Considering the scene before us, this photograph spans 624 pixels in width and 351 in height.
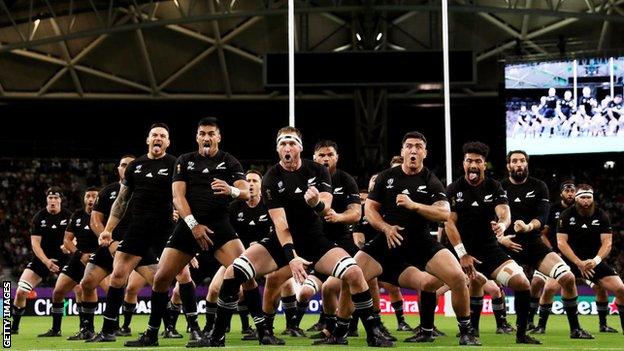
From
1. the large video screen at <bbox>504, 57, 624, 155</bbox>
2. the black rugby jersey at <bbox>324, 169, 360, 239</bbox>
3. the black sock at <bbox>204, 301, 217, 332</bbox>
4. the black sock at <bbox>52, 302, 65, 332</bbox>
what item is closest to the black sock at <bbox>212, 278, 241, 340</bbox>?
the black sock at <bbox>204, 301, 217, 332</bbox>

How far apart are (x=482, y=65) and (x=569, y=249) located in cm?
2385

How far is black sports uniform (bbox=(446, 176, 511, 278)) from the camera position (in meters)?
14.2

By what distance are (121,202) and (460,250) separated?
448 cm

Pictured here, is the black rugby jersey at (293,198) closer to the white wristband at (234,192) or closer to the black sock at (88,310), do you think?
the white wristband at (234,192)

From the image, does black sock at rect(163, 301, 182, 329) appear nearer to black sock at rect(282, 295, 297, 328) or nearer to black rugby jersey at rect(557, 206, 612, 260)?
black sock at rect(282, 295, 297, 328)

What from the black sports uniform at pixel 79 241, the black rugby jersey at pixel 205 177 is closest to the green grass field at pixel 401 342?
the black sports uniform at pixel 79 241

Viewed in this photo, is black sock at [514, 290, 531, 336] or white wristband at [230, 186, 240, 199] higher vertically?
white wristband at [230, 186, 240, 199]

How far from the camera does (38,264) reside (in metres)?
18.2

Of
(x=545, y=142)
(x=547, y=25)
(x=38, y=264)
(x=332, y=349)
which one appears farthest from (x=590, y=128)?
(x=332, y=349)

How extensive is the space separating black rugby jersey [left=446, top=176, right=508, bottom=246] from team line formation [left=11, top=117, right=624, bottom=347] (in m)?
0.02

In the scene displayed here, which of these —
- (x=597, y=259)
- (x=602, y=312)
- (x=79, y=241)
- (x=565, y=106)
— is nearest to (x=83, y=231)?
(x=79, y=241)

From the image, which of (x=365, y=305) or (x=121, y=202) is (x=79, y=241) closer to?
(x=121, y=202)

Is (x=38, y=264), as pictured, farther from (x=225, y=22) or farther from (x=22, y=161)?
(x=22, y=161)

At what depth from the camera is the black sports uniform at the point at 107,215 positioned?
14.9 metres
